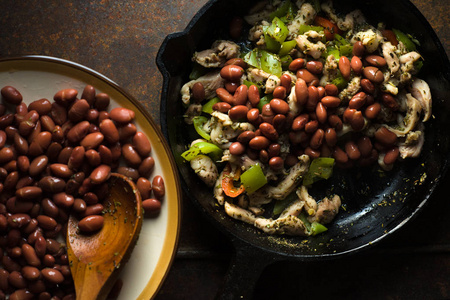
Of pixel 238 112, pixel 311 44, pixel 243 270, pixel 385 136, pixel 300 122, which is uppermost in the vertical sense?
pixel 311 44

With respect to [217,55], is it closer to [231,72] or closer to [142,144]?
[231,72]

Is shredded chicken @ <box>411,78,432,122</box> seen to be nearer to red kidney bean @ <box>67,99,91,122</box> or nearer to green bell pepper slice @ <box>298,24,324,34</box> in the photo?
green bell pepper slice @ <box>298,24,324,34</box>

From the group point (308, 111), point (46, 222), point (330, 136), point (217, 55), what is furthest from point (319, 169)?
point (46, 222)

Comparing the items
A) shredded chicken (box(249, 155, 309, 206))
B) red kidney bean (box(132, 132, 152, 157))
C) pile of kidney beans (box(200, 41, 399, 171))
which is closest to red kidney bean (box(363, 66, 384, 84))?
pile of kidney beans (box(200, 41, 399, 171))

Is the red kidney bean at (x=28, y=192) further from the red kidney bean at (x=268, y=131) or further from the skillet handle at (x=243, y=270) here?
the red kidney bean at (x=268, y=131)

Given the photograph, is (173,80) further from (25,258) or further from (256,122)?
(25,258)

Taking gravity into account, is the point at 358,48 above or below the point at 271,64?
above
